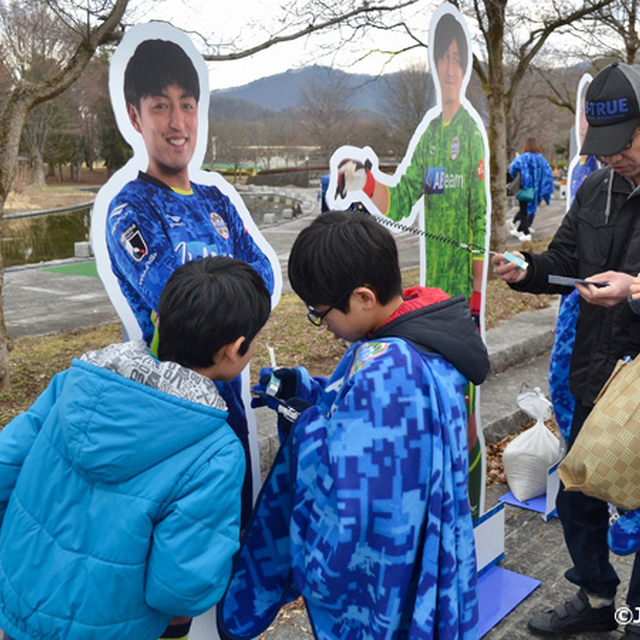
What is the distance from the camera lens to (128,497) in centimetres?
146

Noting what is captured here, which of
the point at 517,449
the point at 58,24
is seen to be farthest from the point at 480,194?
the point at 58,24

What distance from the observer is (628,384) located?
2.11 m

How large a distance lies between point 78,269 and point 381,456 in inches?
442

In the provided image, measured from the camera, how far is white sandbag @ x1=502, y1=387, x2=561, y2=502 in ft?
12.6

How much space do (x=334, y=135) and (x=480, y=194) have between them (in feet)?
110

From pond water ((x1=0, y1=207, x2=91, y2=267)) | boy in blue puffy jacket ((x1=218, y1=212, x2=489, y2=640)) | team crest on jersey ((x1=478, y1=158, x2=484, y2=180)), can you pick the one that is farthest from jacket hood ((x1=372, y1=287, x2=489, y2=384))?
pond water ((x1=0, y1=207, x2=91, y2=267))

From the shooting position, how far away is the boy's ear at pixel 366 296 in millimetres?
1676

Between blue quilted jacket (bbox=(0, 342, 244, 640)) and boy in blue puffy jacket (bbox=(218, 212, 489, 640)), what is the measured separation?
0.25 m

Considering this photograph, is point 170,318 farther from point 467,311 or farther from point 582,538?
point 582,538

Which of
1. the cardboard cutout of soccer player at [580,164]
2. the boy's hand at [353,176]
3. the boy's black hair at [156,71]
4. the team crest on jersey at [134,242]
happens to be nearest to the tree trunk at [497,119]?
the cardboard cutout of soccer player at [580,164]

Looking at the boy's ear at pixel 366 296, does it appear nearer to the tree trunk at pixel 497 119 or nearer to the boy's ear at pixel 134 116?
the boy's ear at pixel 134 116

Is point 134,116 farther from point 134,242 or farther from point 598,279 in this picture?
point 598,279

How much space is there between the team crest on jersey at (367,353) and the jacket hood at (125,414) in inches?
14.1

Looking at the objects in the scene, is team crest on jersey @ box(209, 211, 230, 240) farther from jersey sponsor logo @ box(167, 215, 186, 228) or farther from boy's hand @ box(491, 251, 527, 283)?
boy's hand @ box(491, 251, 527, 283)
